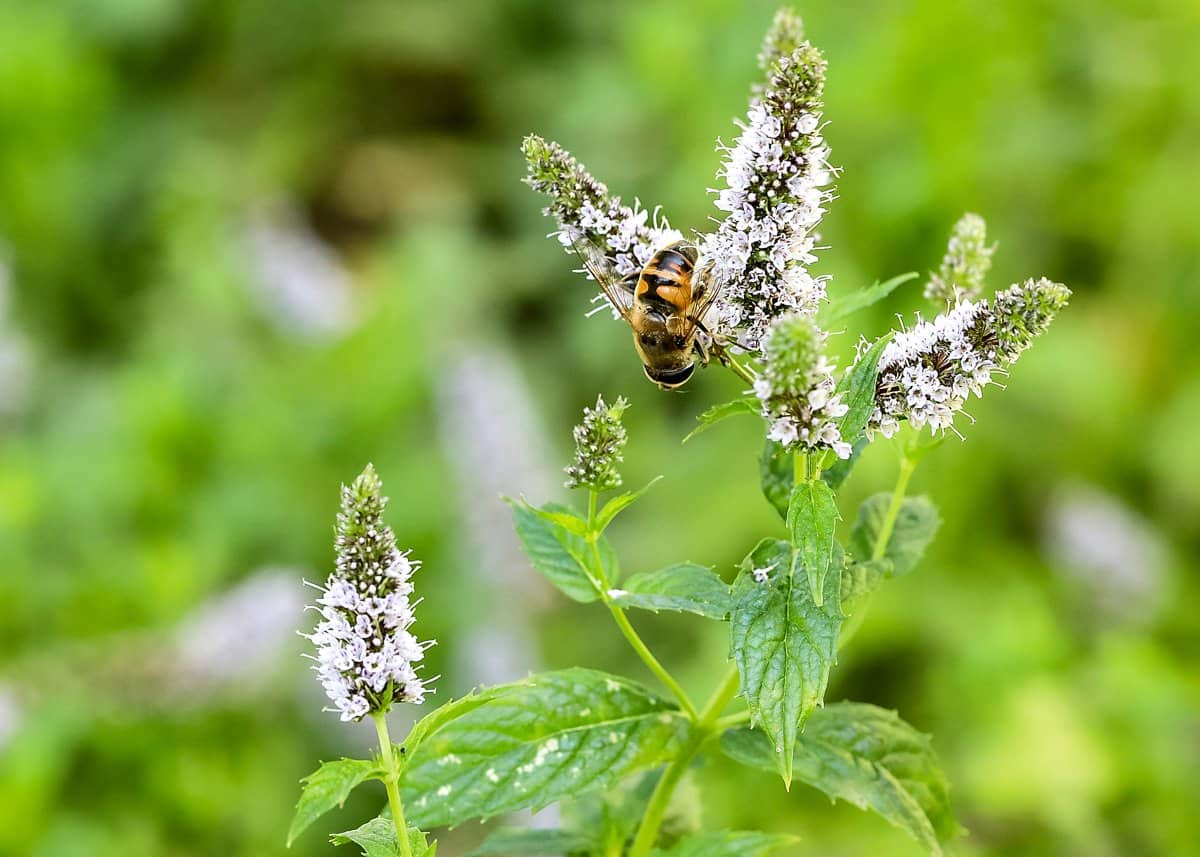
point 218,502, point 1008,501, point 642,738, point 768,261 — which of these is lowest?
point 642,738

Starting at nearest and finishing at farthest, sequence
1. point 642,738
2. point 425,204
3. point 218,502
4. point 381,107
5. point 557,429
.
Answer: point 642,738, point 218,502, point 557,429, point 425,204, point 381,107

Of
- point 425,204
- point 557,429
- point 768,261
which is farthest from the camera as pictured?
point 425,204

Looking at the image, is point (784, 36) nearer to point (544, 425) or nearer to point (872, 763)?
point (872, 763)

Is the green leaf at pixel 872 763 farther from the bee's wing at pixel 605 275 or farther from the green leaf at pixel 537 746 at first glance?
the bee's wing at pixel 605 275

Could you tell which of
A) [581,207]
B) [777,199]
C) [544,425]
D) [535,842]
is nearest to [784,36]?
[777,199]

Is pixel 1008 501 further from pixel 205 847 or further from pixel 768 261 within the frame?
pixel 768 261

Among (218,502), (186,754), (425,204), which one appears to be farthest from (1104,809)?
(425,204)

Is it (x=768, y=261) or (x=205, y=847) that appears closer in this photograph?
(x=768, y=261)
